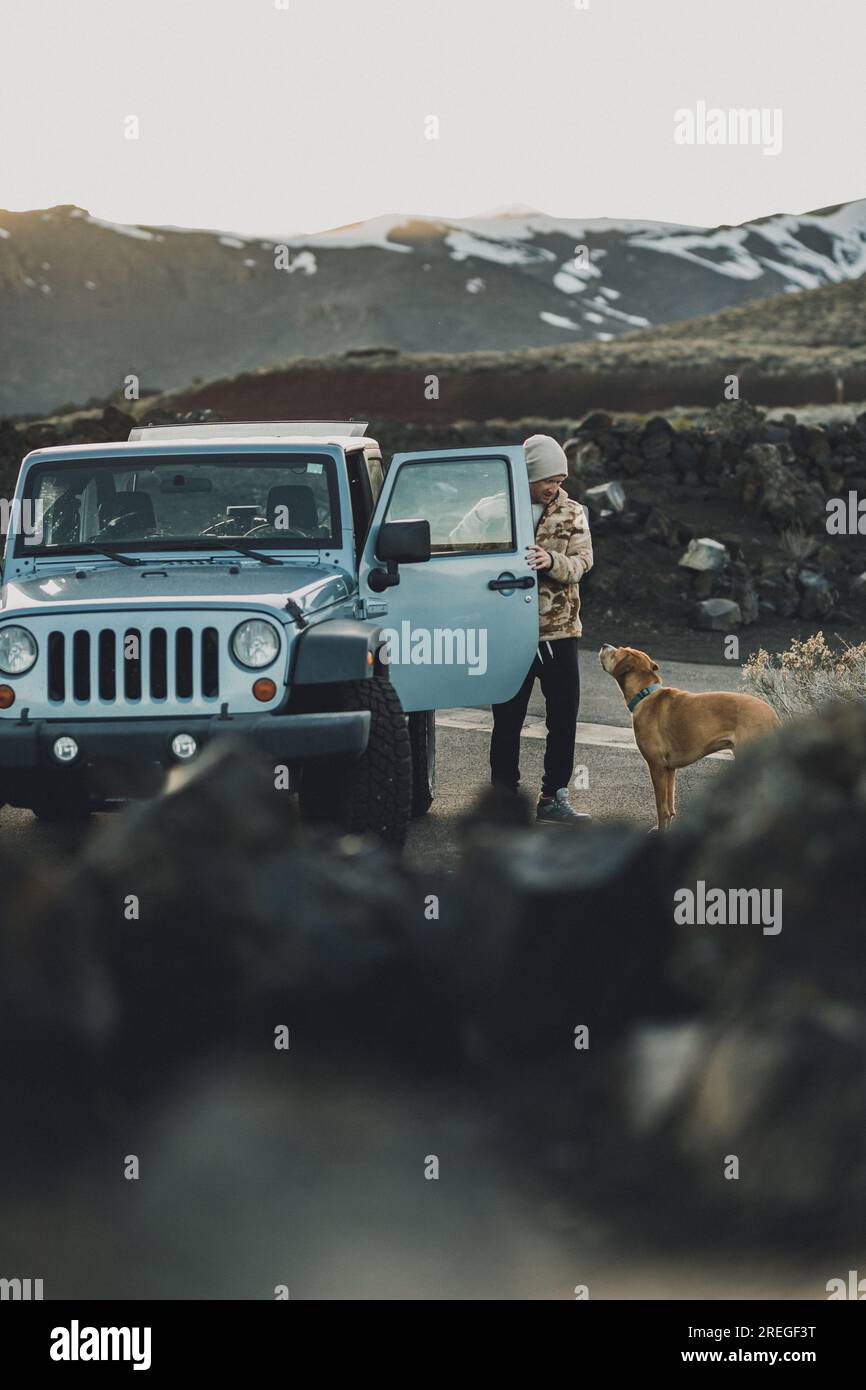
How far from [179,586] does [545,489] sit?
226cm

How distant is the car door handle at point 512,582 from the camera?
26.8 ft

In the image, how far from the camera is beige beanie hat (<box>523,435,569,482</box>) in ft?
27.5

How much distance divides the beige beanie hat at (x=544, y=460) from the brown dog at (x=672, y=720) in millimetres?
1015

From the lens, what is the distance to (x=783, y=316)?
75.8 metres

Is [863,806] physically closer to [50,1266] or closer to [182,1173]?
[182,1173]

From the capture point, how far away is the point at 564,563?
27.1ft

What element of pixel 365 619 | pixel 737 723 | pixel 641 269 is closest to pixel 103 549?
pixel 365 619

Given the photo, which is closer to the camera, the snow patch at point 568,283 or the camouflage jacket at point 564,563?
the camouflage jacket at point 564,563

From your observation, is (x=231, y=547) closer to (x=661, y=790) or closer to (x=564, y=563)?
(x=564, y=563)

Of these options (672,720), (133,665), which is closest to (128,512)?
(133,665)

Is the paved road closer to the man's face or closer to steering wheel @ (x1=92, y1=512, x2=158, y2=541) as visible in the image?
the man's face

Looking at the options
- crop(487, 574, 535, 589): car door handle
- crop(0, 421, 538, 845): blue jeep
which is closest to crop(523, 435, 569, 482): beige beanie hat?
crop(0, 421, 538, 845): blue jeep

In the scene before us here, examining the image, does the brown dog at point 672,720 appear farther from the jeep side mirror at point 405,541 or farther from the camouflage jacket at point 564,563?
the jeep side mirror at point 405,541

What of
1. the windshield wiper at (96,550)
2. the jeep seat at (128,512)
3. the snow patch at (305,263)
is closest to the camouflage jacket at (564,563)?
the jeep seat at (128,512)
